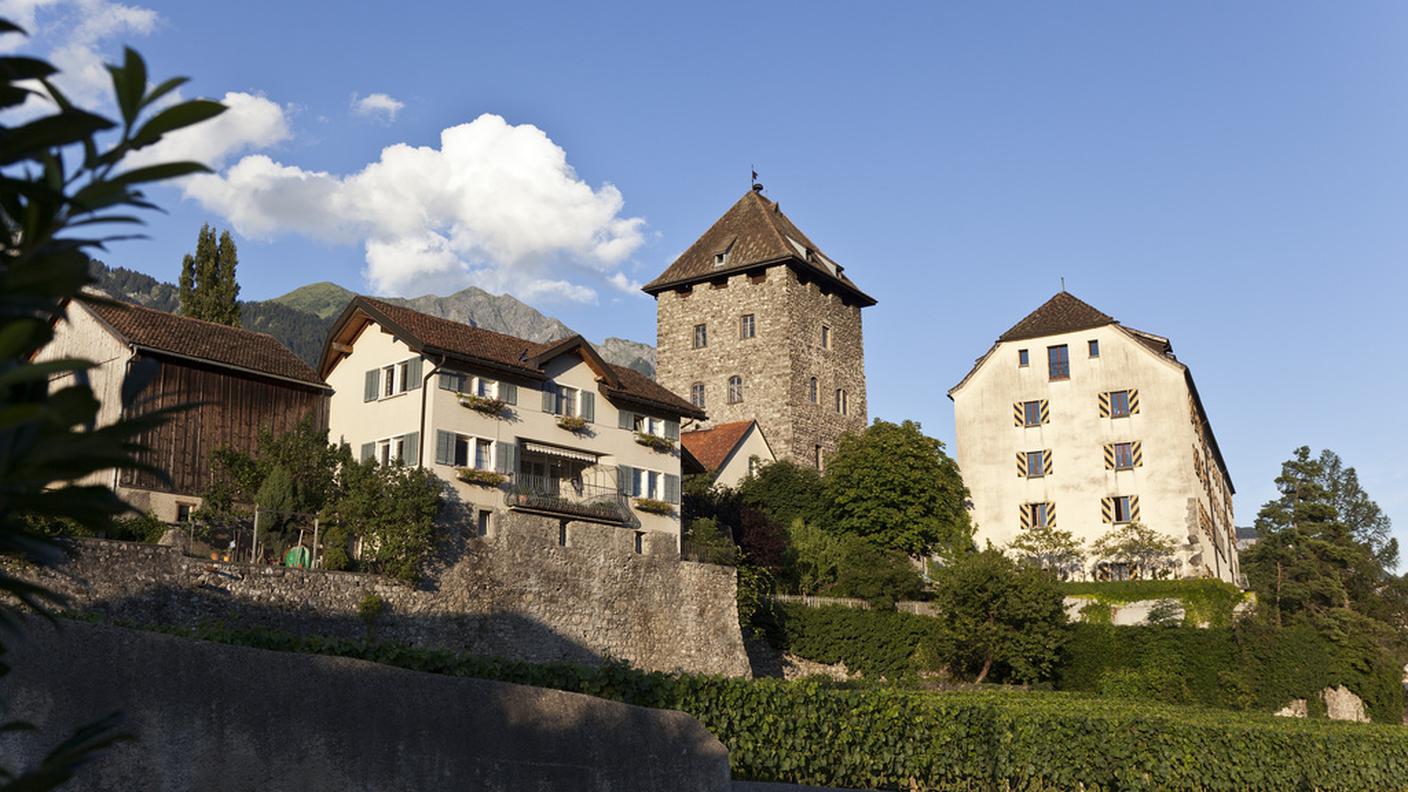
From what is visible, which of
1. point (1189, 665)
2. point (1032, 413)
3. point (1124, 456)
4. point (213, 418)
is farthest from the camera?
point (1032, 413)

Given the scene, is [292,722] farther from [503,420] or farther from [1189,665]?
[1189,665]

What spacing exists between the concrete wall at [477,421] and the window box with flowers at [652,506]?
0.18m

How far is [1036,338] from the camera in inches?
2203

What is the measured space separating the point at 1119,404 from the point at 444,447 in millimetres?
31744

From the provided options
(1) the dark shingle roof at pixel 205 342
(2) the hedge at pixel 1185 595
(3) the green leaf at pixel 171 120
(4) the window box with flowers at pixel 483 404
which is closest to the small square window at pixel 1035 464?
(2) the hedge at pixel 1185 595

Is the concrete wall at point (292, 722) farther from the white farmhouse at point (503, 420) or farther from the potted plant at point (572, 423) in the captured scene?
the potted plant at point (572, 423)

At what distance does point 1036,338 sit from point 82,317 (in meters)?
38.9

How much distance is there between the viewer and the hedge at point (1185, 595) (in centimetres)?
4444

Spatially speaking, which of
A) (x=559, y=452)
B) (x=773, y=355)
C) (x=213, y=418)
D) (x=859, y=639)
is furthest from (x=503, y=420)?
(x=773, y=355)

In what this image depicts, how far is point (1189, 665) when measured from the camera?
142ft

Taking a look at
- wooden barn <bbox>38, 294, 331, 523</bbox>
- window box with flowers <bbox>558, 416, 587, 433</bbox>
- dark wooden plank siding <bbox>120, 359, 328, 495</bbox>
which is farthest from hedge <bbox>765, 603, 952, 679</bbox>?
dark wooden plank siding <bbox>120, 359, 328, 495</bbox>

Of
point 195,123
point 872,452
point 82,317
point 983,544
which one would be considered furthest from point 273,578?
point 983,544

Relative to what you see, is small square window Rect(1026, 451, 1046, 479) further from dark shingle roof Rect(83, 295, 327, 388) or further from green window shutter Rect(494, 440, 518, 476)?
dark shingle roof Rect(83, 295, 327, 388)

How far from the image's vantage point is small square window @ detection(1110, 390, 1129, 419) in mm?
53406
